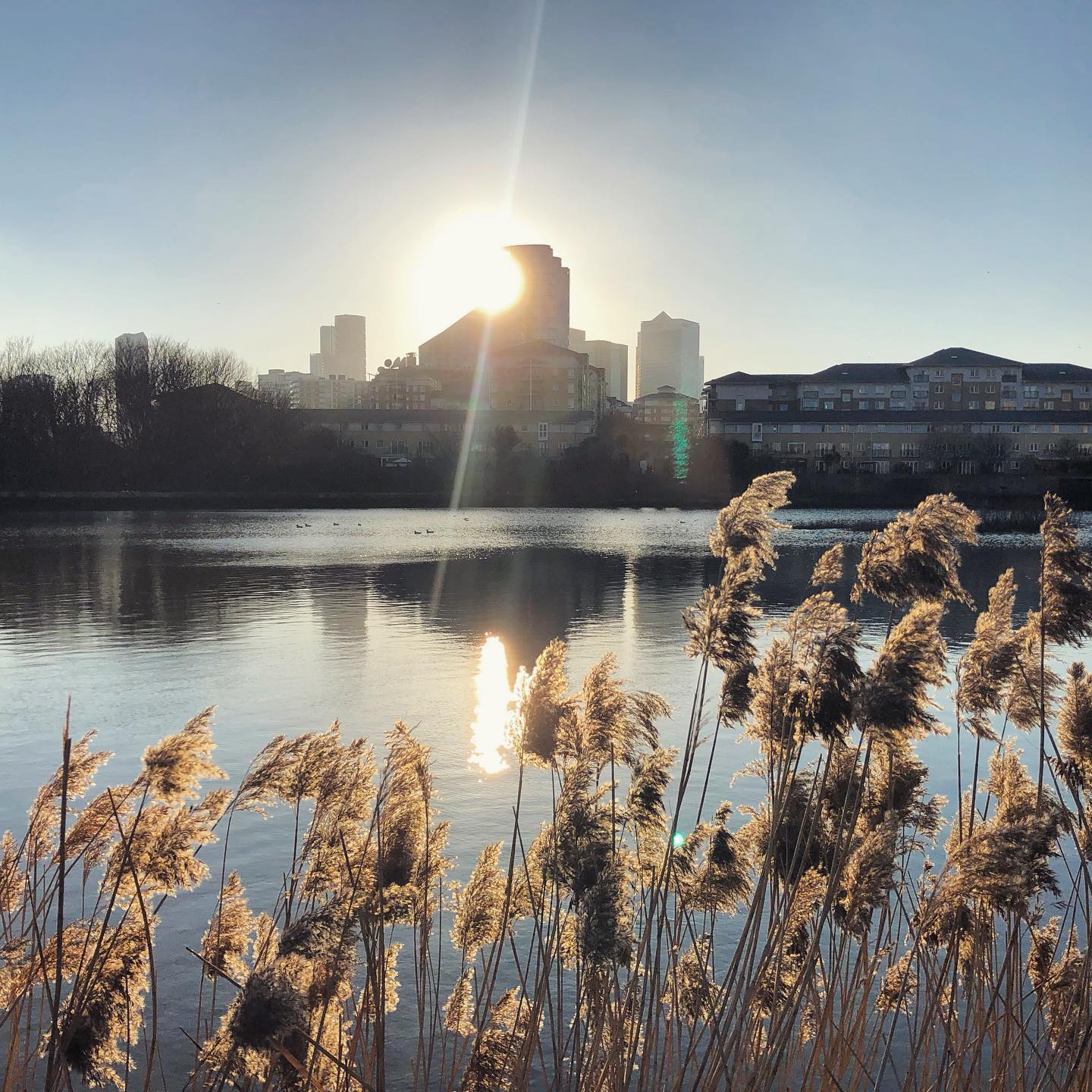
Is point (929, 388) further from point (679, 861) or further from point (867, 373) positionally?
point (679, 861)

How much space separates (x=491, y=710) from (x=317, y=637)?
20.1ft

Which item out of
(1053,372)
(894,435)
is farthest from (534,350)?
(1053,372)

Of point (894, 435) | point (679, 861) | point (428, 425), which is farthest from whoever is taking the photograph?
point (428, 425)

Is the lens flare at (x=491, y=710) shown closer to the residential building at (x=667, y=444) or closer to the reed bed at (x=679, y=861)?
the reed bed at (x=679, y=861)

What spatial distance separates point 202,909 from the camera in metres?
6.65

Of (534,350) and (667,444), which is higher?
(534,350)

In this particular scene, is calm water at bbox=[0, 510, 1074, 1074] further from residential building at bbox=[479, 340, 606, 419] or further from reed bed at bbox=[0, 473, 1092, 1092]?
residential building at bbox=[479, 340, 606, 419]

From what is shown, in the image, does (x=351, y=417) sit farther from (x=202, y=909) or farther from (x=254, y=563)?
(x=202, y=909)

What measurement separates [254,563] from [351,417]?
7663 cm

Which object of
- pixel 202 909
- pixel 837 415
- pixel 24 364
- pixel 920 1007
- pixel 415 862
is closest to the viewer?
pixel 415 862

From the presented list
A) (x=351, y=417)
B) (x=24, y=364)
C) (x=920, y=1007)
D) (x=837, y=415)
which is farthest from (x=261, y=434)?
(x=920, y=1007)

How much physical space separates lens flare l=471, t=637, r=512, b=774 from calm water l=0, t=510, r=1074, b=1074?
0.17m

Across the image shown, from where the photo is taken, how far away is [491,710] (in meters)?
12.2

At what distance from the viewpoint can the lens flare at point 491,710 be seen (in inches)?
400
